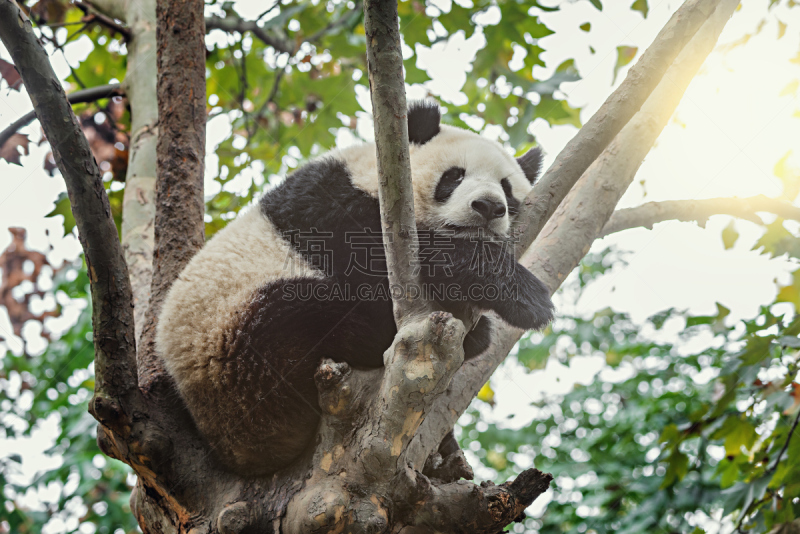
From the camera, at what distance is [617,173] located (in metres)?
3.15

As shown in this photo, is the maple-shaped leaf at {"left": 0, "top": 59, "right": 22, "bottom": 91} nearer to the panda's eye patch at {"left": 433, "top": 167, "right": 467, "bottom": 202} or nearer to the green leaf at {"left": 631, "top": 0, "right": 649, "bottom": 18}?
the panda's eye patch at {"left": 433, "top": 167, "right": 467, "bottom": 202}

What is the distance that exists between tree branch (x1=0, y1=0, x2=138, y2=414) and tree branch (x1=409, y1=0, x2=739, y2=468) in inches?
64.2

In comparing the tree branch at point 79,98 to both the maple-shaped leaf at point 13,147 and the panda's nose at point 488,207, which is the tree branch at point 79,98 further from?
the panda's nose at point 488,207

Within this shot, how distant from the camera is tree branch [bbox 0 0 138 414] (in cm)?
163

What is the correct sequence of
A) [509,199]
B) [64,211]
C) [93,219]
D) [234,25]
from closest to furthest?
1. [93,219]
2. [509,199]
3. [64,211]
4. [234,25]

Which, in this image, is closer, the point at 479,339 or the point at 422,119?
the point at 479,339

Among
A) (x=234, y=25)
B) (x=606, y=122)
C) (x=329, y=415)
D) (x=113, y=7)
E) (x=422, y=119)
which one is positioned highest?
(x=234, y=25)

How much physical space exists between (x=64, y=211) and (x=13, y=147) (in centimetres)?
154

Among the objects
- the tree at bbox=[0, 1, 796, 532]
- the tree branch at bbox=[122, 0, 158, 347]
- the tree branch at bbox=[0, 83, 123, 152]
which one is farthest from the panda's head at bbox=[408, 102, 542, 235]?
the tree branch at bbox=[0, 83, 123, 152]

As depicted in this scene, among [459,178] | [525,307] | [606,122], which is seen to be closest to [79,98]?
[459,178]

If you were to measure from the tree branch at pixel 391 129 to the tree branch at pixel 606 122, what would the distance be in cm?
67

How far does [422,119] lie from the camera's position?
319 centimetres

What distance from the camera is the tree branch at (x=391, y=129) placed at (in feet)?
5.24

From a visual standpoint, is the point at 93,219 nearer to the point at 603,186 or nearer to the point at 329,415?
the point at 329,415
